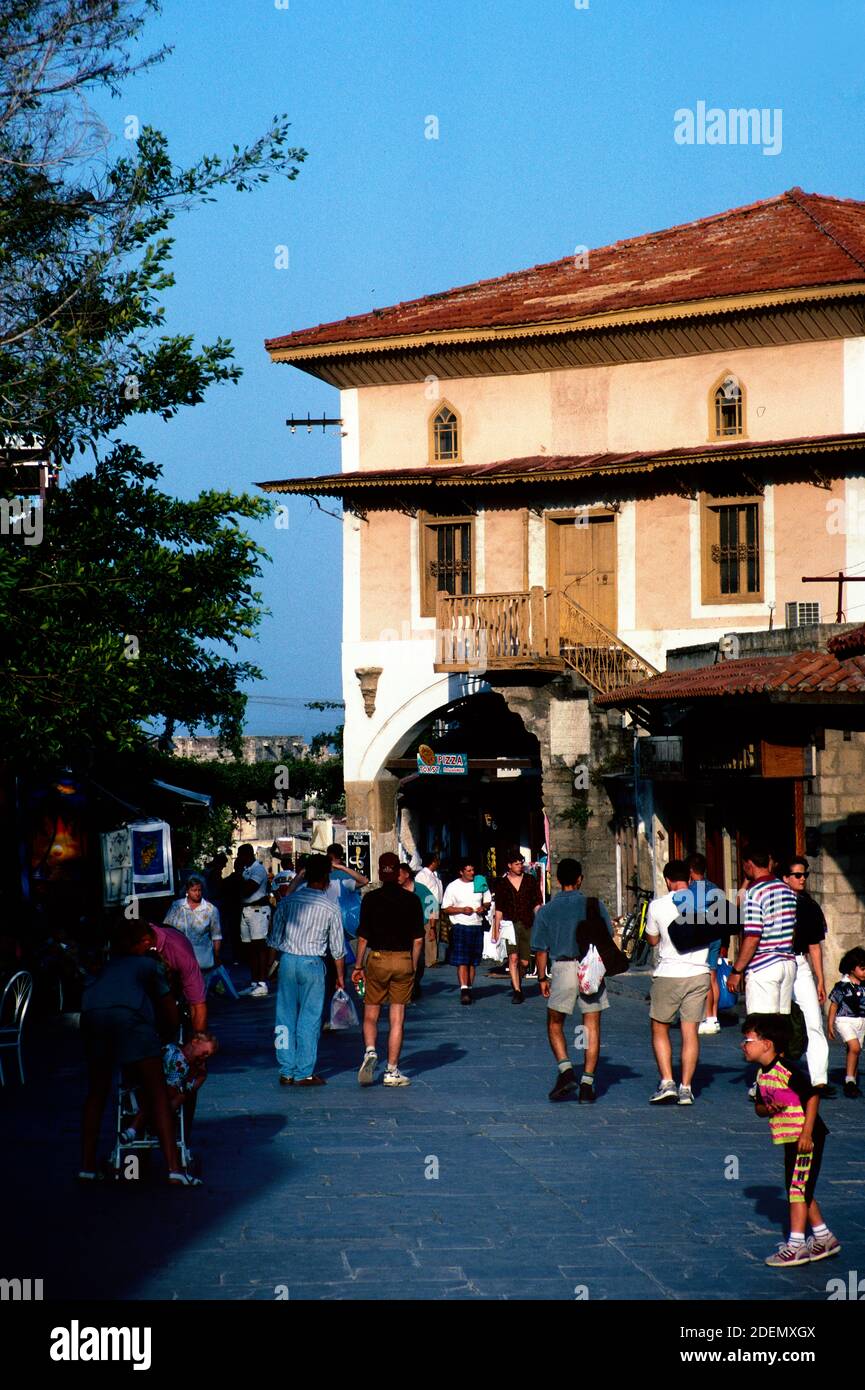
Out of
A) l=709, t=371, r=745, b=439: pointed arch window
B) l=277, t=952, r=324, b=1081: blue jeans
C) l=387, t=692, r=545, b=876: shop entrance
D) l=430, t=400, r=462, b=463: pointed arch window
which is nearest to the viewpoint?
l=277, t=952, r=324, b=1081: blue jeans

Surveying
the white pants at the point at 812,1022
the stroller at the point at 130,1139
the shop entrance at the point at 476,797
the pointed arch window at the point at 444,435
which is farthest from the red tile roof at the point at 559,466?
the stroller at the point at 130,1139

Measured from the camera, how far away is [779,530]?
3034cm

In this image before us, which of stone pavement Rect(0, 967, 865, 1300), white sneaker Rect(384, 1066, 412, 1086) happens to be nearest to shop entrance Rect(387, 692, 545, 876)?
stone pavement Rect(0, 967, 865, 1300)

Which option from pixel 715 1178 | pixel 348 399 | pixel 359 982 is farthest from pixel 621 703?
pixel 715 1178

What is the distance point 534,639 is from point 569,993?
16.3 meters

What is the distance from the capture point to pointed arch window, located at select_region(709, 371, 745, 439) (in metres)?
30.8

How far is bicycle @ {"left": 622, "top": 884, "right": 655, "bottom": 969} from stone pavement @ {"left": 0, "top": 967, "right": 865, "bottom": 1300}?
37.7 feet

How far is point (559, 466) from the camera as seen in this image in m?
31.5

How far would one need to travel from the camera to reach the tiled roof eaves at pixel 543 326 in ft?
97.0

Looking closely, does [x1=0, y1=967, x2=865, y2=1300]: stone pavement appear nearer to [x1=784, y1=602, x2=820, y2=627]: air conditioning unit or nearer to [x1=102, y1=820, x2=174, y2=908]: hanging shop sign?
[x1=102, y1=820, x2=174, y2=908]: hanging shop sign

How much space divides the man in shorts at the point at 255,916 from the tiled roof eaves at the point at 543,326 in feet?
36.8

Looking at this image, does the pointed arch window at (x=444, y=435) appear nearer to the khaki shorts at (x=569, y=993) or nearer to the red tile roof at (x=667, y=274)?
the red tile roof at (x=667, y=274)

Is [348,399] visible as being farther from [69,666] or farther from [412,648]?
[69,666]

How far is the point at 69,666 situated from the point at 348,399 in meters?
19.4
